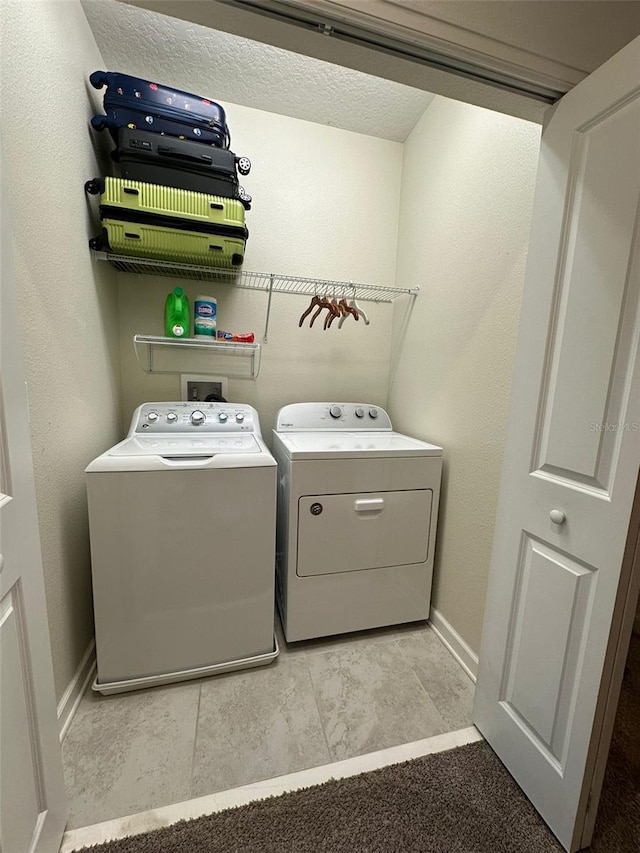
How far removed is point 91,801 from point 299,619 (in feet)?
2.66

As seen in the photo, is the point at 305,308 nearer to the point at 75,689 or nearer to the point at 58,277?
the point at 58,277

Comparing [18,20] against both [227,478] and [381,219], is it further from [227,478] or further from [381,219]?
[381,219]

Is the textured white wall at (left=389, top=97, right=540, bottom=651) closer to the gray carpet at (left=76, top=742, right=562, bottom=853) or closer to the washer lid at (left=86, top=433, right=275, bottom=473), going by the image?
the gray carpet at (left=76, top=742, right=562, bottom=853)

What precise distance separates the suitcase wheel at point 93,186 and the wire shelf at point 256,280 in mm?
226

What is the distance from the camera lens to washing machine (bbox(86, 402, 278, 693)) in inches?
48.3

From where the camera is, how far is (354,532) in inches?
59.9

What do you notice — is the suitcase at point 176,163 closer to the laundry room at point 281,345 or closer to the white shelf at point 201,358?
the laundry room at point 281,345

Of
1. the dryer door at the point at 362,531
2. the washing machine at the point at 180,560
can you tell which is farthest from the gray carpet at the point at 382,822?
the dryer door at the point at 362,531

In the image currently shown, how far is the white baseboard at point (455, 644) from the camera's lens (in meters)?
1.45

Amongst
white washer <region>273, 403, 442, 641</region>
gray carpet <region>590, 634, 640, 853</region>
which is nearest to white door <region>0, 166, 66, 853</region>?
white washer <region>273, 403, 442, 641</region>

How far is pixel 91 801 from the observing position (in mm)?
989

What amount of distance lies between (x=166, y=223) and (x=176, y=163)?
258 mm

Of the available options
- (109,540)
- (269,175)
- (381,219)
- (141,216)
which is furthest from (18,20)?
(381,219)

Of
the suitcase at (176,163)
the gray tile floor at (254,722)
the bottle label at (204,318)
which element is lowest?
the gray tile floor at (254,722)
